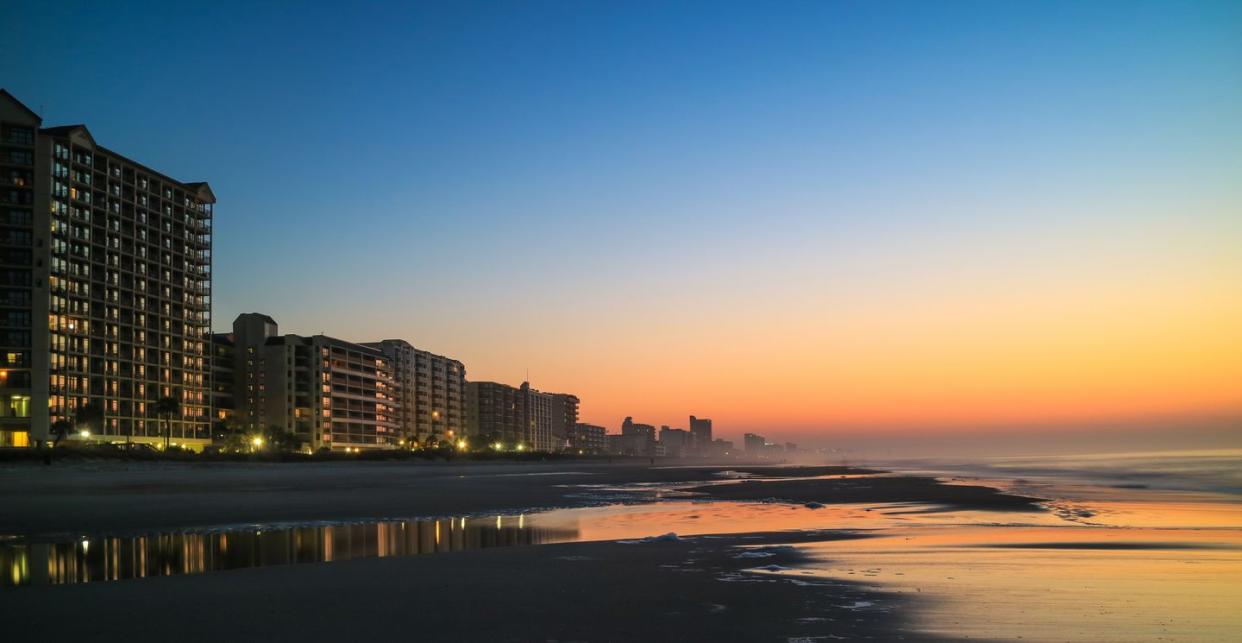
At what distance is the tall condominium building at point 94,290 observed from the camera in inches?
5059

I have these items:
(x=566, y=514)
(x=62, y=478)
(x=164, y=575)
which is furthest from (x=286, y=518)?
(x=62, y=478)

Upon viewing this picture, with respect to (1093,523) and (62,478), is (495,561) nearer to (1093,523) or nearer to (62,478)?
(1093,523)

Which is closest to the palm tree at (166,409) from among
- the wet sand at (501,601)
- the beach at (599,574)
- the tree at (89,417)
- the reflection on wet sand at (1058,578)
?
the tree at (89,417)

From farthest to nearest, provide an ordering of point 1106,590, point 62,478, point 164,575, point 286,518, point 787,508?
point 62,478 → point 787,508 → point 286,518 → point 164,575 → point 1106,590

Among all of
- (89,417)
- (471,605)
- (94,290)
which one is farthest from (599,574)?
(94,290)

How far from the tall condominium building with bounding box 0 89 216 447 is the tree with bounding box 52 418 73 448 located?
0.89 meters

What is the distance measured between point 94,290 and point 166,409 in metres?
22.8

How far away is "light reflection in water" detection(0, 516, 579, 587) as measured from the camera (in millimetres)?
19703

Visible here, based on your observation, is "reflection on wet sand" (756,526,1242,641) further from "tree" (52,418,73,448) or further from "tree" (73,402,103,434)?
"tree" (73,402,103,434)

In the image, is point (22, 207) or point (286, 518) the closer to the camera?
point (286, 518)

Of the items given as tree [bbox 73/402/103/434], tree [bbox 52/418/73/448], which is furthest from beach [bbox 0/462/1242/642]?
tree [bbox 73/402/103/434]

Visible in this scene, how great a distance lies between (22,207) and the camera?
131 metres

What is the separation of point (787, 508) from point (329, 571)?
25.0 m

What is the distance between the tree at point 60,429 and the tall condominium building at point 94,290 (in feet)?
2.91
